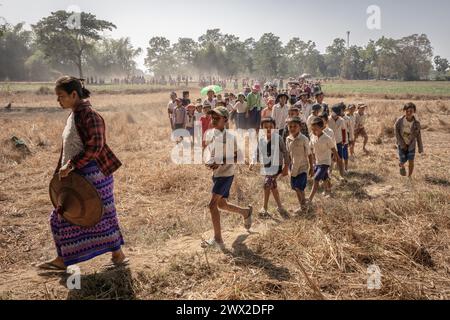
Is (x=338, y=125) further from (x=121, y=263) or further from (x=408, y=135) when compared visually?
(x=121, y=263)

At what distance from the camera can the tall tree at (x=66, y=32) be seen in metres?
46.5

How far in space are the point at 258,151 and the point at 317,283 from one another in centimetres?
267

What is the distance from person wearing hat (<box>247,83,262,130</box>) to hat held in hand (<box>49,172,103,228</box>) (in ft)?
26.1

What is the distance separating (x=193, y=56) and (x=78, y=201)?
9336 cm

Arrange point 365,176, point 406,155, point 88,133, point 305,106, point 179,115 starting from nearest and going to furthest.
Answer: point 88,133, point 406,155, point 365,176, point 305,106, point 179,115

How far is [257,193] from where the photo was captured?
21.8 feet

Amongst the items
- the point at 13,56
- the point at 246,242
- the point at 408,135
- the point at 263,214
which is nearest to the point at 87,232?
the point at 246,242

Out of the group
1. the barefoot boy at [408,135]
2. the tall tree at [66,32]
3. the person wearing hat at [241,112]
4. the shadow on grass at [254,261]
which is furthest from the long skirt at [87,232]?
the tall tree at [66,32]

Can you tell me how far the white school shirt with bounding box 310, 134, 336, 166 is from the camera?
586 cm

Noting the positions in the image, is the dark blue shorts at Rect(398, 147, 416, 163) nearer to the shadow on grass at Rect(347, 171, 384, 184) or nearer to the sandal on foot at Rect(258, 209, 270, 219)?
the shadow on grass at Rect(347, 171, 384, 184)

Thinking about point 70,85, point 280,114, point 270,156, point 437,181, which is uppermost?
point 70,85

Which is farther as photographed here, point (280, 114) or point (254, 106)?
point (254, 106)

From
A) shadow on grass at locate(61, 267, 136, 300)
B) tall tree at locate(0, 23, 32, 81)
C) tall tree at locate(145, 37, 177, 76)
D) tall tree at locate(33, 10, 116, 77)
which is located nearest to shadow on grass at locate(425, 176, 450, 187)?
shadow on grass at locate(61, 267, 136, 300)

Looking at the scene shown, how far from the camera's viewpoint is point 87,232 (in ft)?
11.6
